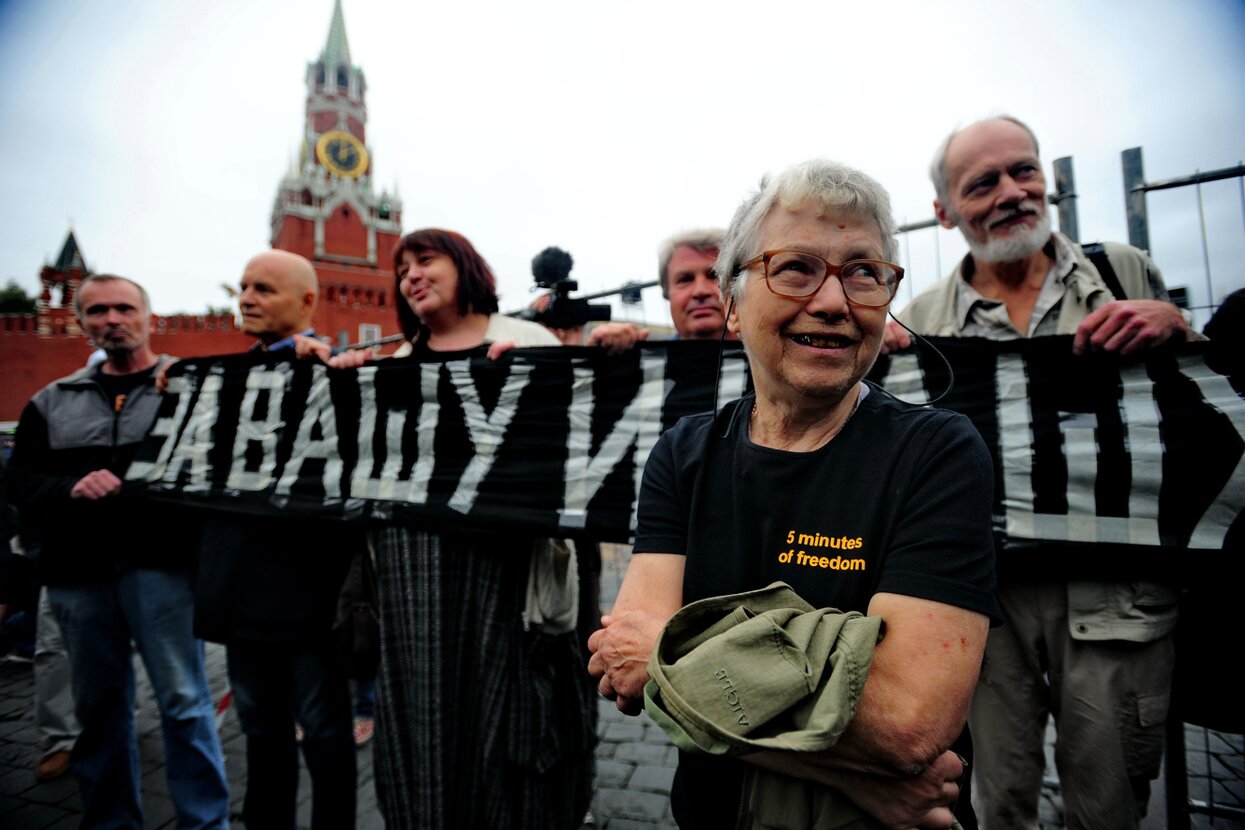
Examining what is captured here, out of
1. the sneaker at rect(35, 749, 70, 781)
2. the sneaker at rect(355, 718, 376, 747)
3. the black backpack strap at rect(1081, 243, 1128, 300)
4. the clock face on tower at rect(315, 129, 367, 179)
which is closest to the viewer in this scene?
the black backpack strap at rect(1081, 243, 1128, 300)

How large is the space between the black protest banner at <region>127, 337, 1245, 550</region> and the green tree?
55959 millimetres

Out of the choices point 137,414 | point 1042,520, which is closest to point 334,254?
point 137,414

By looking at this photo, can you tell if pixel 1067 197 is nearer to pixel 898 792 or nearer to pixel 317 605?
pixel 898 792

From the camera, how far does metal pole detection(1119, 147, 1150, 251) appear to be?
2.89 metres

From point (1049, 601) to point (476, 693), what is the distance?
2066mm

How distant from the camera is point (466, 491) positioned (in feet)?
8.70

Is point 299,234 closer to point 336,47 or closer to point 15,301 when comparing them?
point 15,301

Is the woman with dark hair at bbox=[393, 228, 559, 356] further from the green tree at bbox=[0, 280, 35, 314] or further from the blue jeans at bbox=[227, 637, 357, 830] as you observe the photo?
the green tree at bbox=[0, 280, 35, 314]

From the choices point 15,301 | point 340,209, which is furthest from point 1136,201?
point 15,301

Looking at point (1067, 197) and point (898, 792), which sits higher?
point (1067, 197)

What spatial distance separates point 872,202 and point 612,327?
1.40 m

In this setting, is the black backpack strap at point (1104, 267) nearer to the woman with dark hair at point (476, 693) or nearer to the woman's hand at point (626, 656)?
the woman's hand at point (626, 656)

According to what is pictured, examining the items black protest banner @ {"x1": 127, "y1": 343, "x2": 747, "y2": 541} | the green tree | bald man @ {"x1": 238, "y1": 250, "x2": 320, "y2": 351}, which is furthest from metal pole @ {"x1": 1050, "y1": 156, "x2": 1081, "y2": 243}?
the green tree

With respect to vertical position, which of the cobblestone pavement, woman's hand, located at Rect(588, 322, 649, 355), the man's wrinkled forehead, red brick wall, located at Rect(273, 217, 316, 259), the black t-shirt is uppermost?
red brick wall, located at Rect(273, 217, 316, 259)
